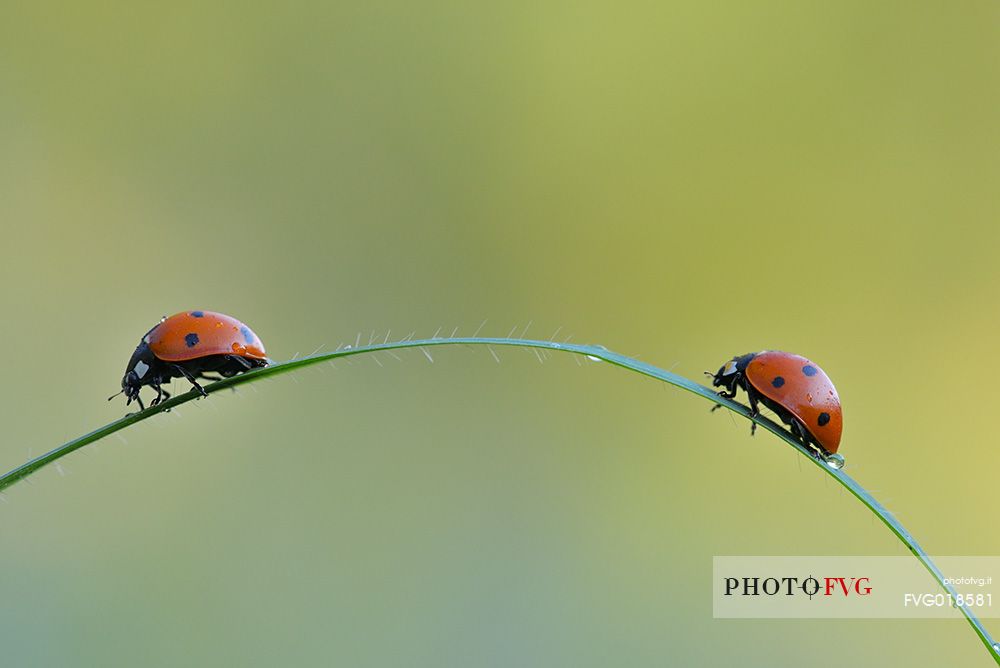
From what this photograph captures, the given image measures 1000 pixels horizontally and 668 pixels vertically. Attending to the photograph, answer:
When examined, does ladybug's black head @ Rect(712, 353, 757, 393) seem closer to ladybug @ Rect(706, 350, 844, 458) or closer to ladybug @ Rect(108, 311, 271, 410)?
ladybug @ Rect(706, 350, 844, 458)

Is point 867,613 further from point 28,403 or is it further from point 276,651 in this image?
point 28,403

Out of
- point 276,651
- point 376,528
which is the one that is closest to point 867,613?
point 376,528

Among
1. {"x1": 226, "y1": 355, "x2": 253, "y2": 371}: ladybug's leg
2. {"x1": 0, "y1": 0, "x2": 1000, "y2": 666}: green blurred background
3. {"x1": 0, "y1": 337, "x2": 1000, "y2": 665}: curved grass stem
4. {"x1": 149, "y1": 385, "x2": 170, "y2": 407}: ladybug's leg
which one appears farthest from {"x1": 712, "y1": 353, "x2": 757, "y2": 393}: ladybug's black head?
{"x1": 0, "y1": 0, "x2": 1000, "y2": 666}: green blurred background

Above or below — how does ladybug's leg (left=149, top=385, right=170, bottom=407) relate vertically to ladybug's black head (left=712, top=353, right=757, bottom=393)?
below

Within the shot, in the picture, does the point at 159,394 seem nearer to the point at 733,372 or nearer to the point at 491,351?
the point at 491,351

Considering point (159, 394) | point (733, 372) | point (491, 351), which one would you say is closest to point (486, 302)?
point (733, 372)
